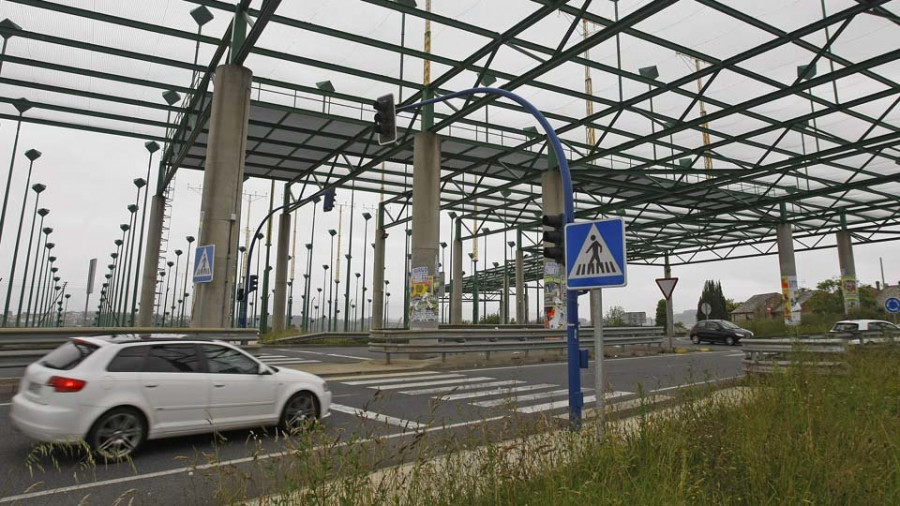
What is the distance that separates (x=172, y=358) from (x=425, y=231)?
1412cm

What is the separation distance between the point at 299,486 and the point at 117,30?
1979cm

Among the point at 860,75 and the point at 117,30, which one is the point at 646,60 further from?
the point at 117,30

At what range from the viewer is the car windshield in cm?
599

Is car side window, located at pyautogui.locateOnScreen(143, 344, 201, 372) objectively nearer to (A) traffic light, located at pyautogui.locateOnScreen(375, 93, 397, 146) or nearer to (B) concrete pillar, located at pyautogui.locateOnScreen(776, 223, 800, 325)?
(A) traffic light, located at pyautogui.locateOnScreen(375, 93, 397, 146)

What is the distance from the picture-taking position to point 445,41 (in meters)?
18.5

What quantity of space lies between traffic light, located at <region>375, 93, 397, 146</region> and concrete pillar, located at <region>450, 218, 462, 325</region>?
28894 millimetres

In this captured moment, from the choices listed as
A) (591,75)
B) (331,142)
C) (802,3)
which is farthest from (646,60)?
(331,142)

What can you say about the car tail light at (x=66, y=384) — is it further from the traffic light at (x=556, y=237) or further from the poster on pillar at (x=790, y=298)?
the poster on pillar at (x=790, y=298)

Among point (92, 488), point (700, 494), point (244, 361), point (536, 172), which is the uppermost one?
point (536, 172)

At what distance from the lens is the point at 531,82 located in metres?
→ 20.1

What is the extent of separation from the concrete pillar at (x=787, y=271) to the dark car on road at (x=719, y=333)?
181 inches

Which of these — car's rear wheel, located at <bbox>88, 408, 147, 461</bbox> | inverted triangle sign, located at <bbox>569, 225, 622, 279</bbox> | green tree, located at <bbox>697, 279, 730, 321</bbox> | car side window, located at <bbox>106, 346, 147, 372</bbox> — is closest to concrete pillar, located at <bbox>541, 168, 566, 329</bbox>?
inverted triangle sign, located at <bbox>569, 225, 622, 279</bbox>

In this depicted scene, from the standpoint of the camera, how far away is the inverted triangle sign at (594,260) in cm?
650

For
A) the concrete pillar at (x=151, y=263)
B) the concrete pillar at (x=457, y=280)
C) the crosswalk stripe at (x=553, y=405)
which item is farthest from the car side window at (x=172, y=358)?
the concrete pillar at (x=457, y=280)
